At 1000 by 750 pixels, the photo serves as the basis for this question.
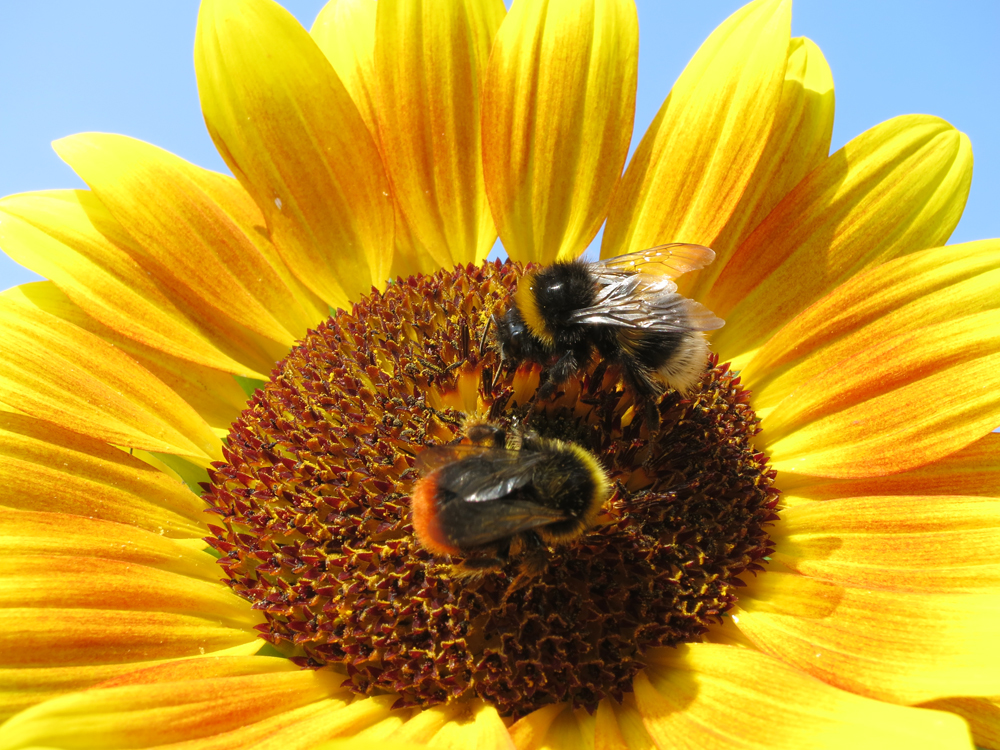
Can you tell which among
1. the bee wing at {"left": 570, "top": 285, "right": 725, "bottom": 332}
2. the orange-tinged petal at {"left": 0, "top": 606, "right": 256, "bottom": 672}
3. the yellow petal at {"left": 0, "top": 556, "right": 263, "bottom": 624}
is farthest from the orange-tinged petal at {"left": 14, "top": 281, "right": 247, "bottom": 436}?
the bee wing at {"left": 570, "top": 285, "right": 725, "bottom": 332}

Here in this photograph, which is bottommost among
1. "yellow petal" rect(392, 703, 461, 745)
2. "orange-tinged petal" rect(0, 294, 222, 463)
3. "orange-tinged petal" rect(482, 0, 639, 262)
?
"yellow petal" rect(392, 703, 461, 745)

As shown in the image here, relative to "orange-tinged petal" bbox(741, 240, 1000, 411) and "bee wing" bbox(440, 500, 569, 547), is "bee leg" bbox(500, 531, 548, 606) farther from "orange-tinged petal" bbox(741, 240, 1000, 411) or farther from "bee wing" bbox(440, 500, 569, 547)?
"orange-tinged petal" bbox(741, 240, 1000, 411)

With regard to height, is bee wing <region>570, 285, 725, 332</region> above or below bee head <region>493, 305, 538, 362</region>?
below

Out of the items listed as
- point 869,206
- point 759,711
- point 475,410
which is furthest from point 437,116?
point 759,711

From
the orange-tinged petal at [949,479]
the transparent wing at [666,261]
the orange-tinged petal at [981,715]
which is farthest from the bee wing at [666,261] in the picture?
the orange-tinged petal at [981,715]

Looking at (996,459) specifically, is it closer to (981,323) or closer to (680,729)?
(981,323)

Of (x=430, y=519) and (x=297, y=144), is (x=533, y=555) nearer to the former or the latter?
(x=430, y=519)
